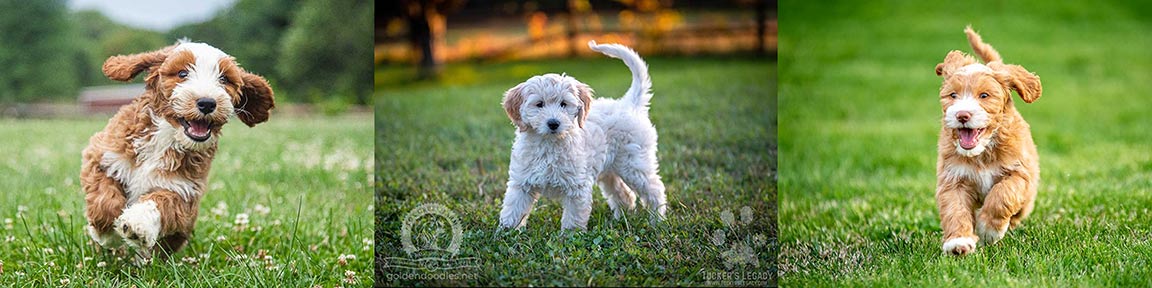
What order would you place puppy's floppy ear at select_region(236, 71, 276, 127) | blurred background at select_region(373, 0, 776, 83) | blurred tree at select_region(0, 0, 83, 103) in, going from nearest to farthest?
blurred background at select_region(373, 0, 776, 83)
puppy's floppy ear at select_region(236, 71, 276, 127)
blurred tree at select_region(0, 0, 83, 103)

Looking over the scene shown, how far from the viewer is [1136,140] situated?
8289mm

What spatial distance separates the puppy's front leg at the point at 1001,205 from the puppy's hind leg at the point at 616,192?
5.21 ft

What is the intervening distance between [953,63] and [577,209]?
5.82 feet

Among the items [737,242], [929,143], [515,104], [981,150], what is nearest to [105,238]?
[515,104]

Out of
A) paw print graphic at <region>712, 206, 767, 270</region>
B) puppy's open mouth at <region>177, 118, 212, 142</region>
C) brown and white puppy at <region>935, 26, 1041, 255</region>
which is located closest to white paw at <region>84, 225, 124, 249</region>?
puppy's open mouth at <region>177, 118, 212, 142</region>

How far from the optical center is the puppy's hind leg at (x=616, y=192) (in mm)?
4191

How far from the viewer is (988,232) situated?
15.1ft

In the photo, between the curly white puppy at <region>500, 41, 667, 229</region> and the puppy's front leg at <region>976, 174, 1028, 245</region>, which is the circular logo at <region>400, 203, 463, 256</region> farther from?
the puppy's front leg at <region>976, 174, 1028, 245</region>

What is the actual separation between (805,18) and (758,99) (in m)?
10.2

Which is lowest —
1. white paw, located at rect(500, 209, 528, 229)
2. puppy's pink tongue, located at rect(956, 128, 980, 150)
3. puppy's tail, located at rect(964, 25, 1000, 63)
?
white paw, located at rect(500, 209, 528, 229)

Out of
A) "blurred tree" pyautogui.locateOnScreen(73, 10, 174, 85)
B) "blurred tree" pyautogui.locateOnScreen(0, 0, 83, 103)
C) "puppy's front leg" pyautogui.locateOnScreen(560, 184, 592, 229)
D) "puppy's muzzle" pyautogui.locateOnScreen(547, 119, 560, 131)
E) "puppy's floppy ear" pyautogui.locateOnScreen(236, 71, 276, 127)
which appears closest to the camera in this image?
"puppy's muzzle" pyautogui.locateOnScreen(547, 119, 560, 131)

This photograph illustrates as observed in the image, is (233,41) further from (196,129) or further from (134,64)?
(196,129)

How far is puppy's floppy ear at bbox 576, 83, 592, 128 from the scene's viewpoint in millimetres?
3772

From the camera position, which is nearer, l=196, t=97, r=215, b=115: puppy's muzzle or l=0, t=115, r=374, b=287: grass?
l=196, t=97, r=215, b=115: puppy's muzzle
